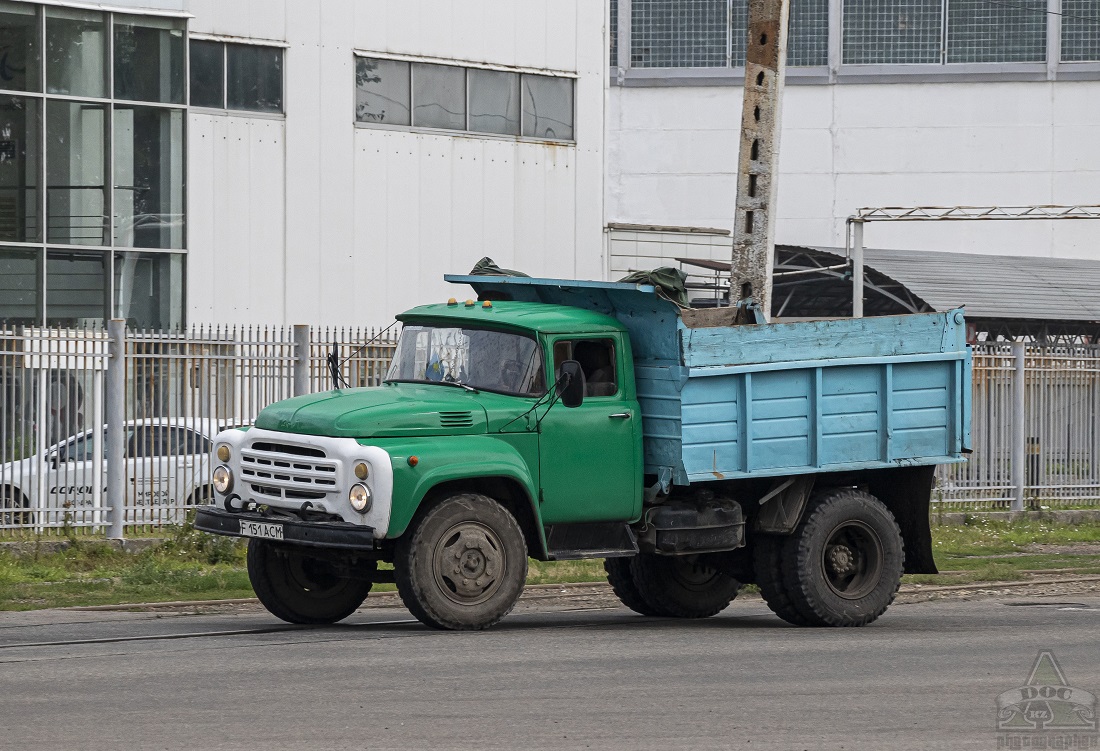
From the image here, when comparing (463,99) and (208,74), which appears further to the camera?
(463,99)

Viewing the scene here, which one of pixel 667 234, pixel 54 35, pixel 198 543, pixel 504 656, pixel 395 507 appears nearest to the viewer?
pixel 504 656

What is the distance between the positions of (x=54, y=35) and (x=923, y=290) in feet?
83.7

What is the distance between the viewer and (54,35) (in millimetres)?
26531

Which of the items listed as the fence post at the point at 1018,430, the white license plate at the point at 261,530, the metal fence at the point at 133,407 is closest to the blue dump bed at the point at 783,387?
the white license plate at the point at 261,530

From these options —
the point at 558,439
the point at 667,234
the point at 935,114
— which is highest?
the point at 935,114

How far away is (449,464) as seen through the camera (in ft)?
37.6

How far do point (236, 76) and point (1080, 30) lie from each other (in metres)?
34.9

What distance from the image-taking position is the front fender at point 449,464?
11.3 metres

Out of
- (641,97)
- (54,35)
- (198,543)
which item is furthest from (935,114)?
(198,543)

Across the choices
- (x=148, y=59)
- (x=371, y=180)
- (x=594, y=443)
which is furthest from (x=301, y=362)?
(x=371, y=180)

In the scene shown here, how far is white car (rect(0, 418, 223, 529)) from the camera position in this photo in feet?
56.5

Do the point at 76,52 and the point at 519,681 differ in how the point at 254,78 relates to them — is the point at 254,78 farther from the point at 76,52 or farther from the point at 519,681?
the point at 519,681

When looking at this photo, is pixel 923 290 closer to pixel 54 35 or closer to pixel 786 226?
pixel 786 226

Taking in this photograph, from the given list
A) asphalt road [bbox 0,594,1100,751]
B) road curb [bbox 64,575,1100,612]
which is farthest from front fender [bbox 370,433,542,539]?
road curb [bbox 64,575,1100,612]
